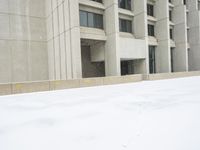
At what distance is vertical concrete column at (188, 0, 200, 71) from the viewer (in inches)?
1368

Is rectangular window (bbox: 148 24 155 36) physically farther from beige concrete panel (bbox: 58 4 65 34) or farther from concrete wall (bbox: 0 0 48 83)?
concrete wall (bbox: 0 0 48 83)

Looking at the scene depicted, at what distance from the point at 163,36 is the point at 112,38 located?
36.9ft

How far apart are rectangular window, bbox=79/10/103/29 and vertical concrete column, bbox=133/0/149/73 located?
17.8 feet

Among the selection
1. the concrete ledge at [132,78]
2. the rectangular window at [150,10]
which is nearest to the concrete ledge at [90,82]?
the concrete ledge at [132,78]

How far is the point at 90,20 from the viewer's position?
72.0ft

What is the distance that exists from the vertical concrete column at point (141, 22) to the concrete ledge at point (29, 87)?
14.9 meters

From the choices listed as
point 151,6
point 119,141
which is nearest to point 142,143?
point 119,141

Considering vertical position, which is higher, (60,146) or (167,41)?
(167,41)

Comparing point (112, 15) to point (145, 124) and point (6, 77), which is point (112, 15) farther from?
point (145, 124)

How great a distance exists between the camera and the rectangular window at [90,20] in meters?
21.3

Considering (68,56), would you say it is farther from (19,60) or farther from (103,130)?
(103,130)

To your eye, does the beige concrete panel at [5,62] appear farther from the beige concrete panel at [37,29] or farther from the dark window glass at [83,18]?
the dark window glass at [83,18]

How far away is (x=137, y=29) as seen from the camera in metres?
25.2

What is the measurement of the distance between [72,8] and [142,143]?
17015mm
